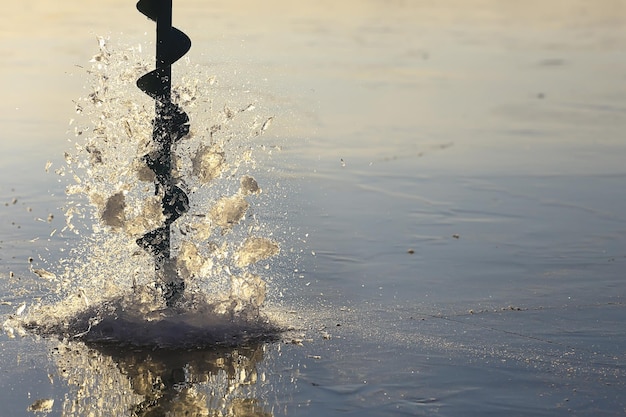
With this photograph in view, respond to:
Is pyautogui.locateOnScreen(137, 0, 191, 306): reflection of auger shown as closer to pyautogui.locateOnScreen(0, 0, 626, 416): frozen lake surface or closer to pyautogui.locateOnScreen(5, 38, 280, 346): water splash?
pyautogui.locateOnScreen(5, 38, 280, 346): water splash

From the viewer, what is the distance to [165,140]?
4.88 m

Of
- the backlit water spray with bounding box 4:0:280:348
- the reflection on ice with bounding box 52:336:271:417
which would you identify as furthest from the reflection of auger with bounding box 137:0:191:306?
the reflection on ice with bounding box 52:336:271:417

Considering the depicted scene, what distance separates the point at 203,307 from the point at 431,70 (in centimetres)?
723

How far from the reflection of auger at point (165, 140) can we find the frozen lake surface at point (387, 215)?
48cm

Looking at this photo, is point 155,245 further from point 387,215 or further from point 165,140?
point 387,215

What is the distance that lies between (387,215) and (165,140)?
231 centimetres

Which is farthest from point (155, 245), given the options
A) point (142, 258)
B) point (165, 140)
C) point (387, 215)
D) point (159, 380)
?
point (387, 215)

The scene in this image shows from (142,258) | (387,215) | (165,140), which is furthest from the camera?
(387,215)

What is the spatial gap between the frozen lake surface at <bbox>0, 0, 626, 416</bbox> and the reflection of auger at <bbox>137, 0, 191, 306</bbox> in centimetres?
48

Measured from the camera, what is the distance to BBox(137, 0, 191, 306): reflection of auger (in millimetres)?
4840

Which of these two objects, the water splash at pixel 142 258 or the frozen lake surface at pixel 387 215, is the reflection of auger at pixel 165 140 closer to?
the water splash at pixel 142 258

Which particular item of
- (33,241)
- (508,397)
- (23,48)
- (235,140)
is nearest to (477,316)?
(508,397)

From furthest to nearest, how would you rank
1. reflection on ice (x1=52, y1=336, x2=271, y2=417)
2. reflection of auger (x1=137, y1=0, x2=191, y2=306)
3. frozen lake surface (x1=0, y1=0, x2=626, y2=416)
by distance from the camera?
reflection of auger (x1=137, y1=0, x2=191, y2=306)
frozen lake surface (x1=0, y1=0, x2=626, y2=416)
reflection on ice (x1=52, y1=336, x2=271, y2=417)

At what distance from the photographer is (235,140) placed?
8.14m
